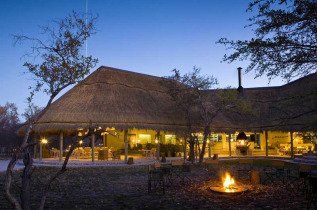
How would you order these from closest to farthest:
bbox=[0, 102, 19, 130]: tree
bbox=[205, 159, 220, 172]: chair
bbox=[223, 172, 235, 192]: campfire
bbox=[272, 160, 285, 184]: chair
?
bbox=[223, 172, 235, 192]: campfire < bbox=[272, 160, 285, 184]: chair < bbox=[205, 159, 220, 172]: chair < bbox=[0, 102, 19, 130]: tree

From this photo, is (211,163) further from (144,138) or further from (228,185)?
(144,138)

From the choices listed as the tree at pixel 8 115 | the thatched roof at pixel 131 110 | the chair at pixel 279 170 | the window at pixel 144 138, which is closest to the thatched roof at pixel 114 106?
the thatched roof at pixel 131 110

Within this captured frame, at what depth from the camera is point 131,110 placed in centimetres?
2144

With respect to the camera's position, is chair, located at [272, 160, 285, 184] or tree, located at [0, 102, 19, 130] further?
tree, located at [0, 102, 19, 130]

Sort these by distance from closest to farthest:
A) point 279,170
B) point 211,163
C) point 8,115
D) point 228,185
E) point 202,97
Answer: point 228,185 → point 279,170 → point 211,163 → point 202,97 → point 8,115

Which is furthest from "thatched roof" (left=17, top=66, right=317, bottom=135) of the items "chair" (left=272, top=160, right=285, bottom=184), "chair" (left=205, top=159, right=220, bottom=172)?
"chair" (left=272, top=160, right=285, bottom=184)

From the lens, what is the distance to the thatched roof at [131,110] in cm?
1967

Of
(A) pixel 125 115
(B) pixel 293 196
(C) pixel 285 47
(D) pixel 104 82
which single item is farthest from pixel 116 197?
(D) pixel 104 82

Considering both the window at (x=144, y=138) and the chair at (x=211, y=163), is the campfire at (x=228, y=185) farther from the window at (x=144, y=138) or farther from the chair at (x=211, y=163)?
the window at (x=144, y=138)

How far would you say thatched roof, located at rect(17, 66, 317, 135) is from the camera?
19.7 metres

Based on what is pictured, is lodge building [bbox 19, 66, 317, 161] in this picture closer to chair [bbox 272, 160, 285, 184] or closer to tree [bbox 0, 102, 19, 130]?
chair [bbox 272, 160, 285, 184]

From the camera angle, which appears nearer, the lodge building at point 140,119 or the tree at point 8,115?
the lodge building at point 140,119

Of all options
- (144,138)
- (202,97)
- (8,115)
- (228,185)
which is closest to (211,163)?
(228,185)

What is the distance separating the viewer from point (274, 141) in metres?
29.9
